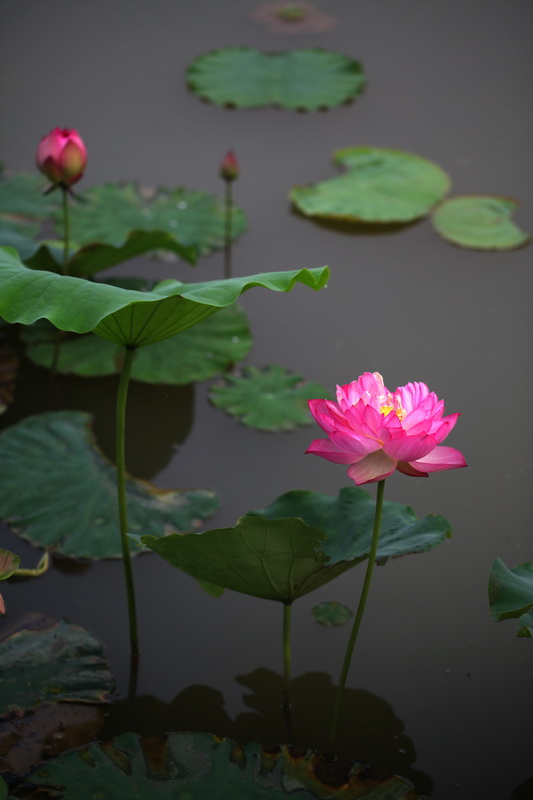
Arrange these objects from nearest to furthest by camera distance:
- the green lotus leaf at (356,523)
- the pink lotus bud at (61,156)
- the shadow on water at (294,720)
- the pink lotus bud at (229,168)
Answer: the green lotus leaf at (356,523), the shadow on water at (294,720), the pink lotus bud at (61,156), the pink lotus bud at (229,168)

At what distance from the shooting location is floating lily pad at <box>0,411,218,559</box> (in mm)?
1808

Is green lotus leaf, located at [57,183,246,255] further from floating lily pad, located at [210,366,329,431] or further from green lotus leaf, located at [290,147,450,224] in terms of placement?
floating lily pad, located at [210,366,329,431]

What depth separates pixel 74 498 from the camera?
6.10 ft

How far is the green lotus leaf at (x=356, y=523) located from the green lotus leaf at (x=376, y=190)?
1.57 metres

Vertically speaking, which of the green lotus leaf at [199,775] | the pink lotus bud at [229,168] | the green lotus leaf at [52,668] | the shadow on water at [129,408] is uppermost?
the pink lotus bud at [229,168]

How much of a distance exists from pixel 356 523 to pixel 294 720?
0.36m

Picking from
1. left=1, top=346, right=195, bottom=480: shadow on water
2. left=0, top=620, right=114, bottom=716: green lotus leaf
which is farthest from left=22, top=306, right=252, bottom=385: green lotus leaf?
left=0, top=620, right=114, bottom=716: green lotus leaf

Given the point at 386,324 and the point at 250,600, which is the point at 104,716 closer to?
the point at 250,600

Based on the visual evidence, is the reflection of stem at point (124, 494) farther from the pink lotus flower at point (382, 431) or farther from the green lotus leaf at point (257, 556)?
the pink lotus flower at point (382, 431)

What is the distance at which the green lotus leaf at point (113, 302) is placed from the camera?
1359mm

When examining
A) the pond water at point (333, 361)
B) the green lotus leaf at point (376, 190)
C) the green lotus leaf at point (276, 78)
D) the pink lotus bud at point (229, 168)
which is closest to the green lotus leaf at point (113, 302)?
the pond water at point (333, 361)

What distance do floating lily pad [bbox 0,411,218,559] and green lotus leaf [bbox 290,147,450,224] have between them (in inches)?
48.8

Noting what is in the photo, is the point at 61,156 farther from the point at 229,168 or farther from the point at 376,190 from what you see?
the point at 376,190

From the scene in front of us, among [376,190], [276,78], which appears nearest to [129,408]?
[376,190]
